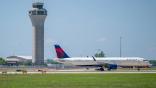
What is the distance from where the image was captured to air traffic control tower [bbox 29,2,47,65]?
186 meters

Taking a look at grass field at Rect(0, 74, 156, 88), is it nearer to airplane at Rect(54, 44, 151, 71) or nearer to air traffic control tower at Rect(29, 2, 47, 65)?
airplane at Rect(54, 44, 151, 71)

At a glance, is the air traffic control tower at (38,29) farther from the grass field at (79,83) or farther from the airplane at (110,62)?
the grass field at (79,83)

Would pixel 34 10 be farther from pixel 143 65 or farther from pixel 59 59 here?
pixel 143 65

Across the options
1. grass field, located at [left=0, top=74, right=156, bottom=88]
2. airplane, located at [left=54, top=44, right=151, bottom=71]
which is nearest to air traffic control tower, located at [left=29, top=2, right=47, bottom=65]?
airplane, located at [left=54, top=44, right=151, bottom=71]

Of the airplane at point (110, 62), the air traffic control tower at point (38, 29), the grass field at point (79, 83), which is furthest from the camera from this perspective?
the air traffic control tower at point (38, 29)

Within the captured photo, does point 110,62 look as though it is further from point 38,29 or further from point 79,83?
point 38,29

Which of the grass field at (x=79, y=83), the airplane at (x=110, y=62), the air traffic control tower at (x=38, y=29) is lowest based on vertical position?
the grass field at (x=79, y=83)

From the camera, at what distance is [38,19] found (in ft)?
609

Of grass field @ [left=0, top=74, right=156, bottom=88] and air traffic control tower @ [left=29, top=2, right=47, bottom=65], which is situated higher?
air traffic control tower @ [left=29, top=2, right=47, bottom=65]

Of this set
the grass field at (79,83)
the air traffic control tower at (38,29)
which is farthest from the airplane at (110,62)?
the air traffic control tower at (38,29)

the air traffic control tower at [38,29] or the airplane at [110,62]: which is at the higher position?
the air traffic control tower at [38,29]

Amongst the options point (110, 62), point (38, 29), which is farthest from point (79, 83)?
point (38, 29)

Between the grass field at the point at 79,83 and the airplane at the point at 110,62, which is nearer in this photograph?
the grass field at the point at 79,83

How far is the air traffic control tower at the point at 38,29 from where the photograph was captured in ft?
609
